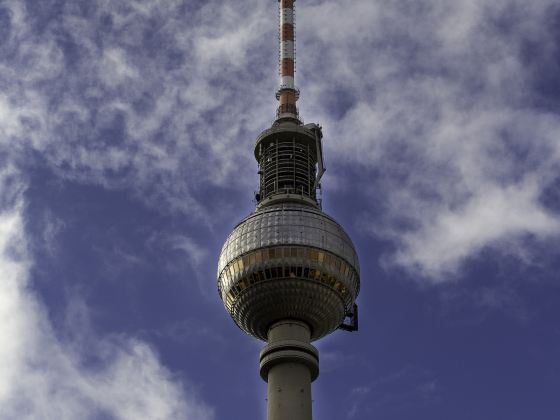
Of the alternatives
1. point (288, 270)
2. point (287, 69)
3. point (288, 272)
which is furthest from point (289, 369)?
point (287, 69)

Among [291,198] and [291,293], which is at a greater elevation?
[291,198]

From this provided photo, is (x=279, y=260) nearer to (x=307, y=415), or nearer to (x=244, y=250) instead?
(x=244, y=250)

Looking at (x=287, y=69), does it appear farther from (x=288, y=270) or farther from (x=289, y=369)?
(x=289, y=369)

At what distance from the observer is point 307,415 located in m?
99.8

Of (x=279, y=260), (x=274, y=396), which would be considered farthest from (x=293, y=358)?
(x=279, y=260)

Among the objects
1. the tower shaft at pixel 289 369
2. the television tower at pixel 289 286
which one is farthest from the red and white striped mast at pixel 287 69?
the tower shaft at pixel 289 369

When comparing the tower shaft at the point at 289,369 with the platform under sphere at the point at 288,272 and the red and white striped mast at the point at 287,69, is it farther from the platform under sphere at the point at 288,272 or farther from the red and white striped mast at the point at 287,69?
the red and white striped mast at the point at 287,69

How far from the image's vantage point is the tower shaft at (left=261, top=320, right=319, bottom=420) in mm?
99812

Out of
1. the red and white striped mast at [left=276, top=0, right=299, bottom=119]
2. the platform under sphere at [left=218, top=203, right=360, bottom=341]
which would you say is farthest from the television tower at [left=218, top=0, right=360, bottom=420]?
the red and white striped mast at [left=276, top=0, right=299, bottom=119]

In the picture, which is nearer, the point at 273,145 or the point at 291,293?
the point at 291,293

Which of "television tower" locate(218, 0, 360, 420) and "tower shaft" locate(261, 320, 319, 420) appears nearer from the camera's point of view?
"tower shaft" locate(261, 320, 319, 420)

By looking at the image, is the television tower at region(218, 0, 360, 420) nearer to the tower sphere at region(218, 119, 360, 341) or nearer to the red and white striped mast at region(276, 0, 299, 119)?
the tower sphere at region(218, 119, 360, 341)

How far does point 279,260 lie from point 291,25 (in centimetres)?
4412

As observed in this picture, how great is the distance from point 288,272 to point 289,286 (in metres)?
1.63
